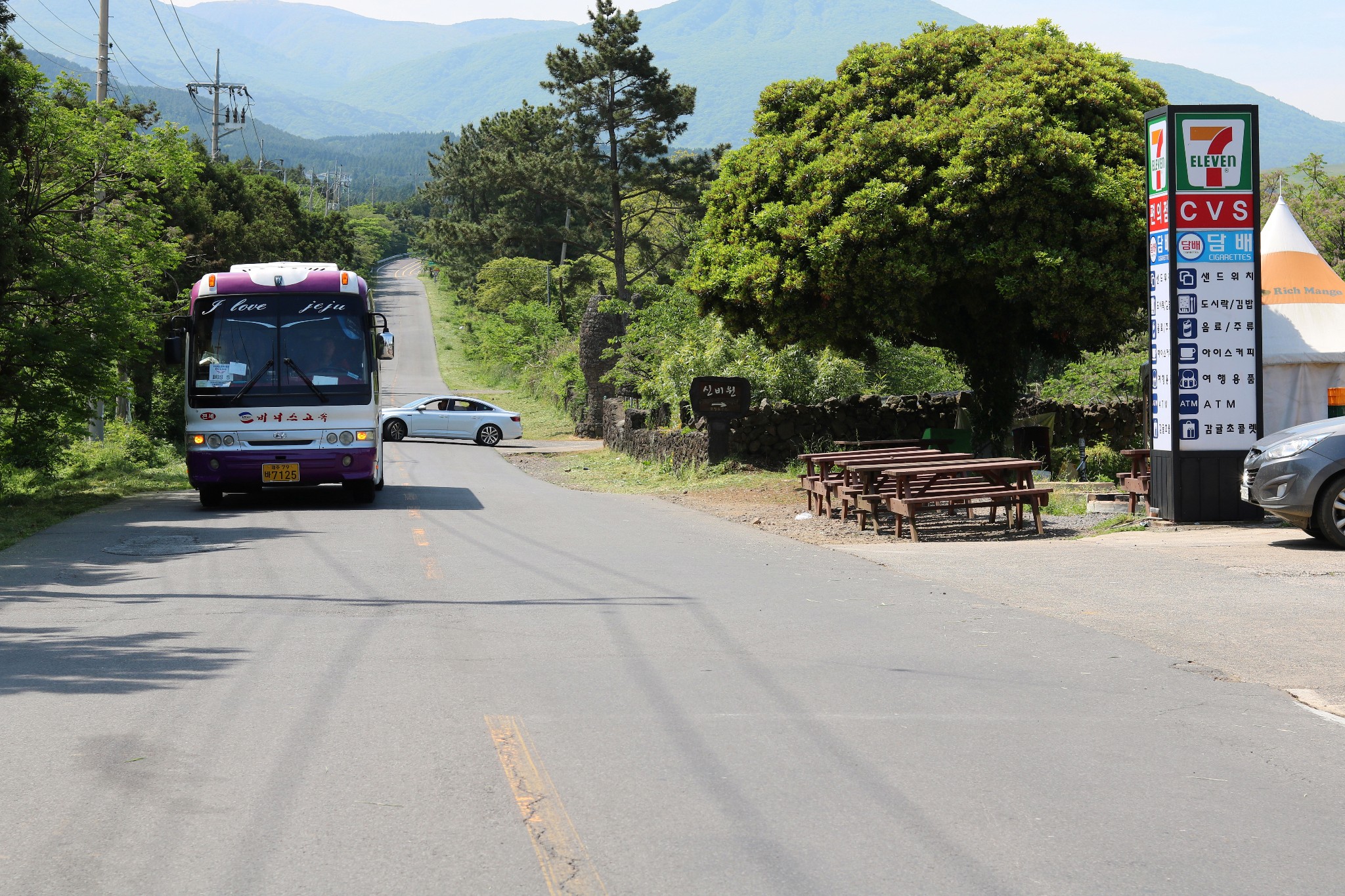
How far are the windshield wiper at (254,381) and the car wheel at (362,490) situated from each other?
6.30 feet

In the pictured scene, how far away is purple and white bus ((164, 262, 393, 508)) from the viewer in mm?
16891

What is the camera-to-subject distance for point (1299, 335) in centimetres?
Answer: 1598

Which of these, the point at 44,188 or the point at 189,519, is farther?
the point at 44,188

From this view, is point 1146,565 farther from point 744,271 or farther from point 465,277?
point 465,277

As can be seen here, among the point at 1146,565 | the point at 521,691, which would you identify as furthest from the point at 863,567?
the point at 521,691

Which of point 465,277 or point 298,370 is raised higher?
point 465,277

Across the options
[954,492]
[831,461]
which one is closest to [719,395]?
[831,461]

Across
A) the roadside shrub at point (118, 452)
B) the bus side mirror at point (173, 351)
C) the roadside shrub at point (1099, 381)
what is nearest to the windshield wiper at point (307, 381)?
the bus side mirror at point (173, 351)

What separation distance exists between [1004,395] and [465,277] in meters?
87.4

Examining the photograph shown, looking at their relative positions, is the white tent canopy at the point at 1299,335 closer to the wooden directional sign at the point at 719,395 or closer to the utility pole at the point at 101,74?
the wooden directional sign at the point at 719,395

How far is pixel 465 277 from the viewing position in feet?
340

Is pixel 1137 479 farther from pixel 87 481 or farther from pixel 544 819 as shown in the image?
pixel 87 481

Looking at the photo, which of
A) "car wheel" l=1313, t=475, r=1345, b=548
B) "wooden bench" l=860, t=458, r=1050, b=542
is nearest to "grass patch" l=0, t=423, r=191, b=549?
"wooden bench" l=860, t=458, r=1050, b=542

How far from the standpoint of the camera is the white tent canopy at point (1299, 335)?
51.6ft
